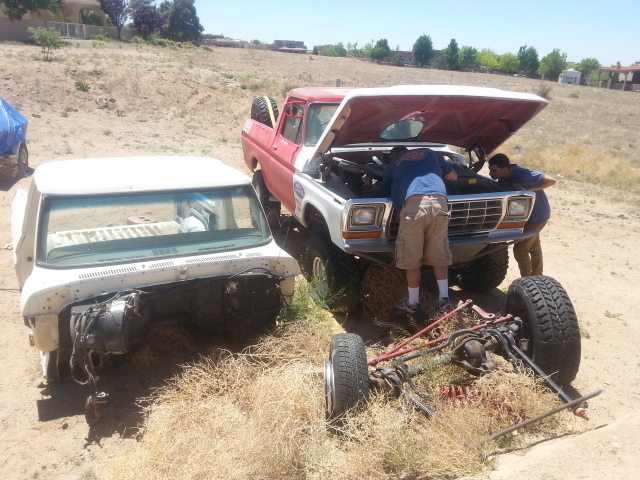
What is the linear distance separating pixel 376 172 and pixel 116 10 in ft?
204

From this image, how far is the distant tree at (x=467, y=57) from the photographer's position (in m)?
103

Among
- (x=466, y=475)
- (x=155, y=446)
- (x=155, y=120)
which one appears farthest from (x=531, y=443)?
(x=155, y=120)

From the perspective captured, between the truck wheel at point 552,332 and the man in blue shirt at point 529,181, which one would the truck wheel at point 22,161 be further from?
the truck wheel at point 552,332

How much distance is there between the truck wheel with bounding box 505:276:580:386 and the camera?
4.02 metres

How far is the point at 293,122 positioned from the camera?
7.09 m

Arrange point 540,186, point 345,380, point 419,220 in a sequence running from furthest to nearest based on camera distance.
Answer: point 540,186, point 419,220, point 345,380

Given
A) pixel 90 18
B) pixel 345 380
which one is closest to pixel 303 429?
pixel 345 380

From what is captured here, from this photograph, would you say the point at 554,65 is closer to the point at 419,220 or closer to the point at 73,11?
the point at 73,11

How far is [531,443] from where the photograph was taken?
3592 mm

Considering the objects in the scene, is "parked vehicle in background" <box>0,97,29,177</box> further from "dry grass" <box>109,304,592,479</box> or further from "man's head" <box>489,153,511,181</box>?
"man's head" <box>489,153,511,181</box>

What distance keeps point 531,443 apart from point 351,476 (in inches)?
49.2

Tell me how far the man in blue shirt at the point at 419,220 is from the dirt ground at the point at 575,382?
37.6 inches

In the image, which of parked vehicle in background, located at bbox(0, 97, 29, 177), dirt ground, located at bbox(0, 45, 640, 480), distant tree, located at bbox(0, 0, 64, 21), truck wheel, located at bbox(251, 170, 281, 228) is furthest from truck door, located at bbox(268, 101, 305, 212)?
distant tree, located at bbox(0, 0, 64, 21)

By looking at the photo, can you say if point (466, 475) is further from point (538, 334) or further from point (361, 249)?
point (361, 249)
